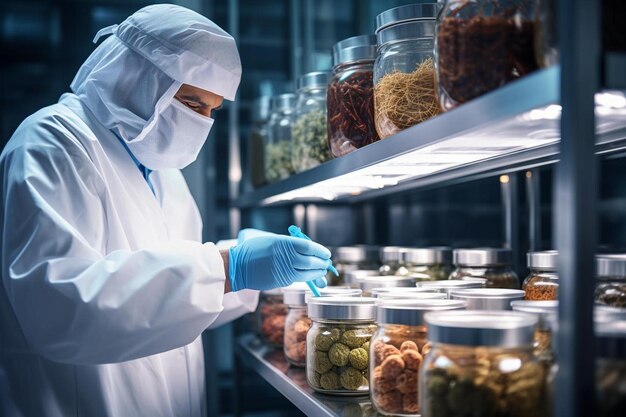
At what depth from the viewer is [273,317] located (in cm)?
180

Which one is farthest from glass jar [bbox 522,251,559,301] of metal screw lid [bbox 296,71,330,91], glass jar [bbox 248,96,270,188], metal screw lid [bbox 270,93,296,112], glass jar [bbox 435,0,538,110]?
glass jar [bbox 248,96,270,188]

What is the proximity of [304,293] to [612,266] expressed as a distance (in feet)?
2.42

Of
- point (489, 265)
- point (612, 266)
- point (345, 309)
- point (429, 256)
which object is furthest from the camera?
point (429, 256)

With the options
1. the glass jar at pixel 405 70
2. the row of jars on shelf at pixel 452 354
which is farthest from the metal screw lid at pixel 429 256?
the glass jar at pixel 405 70

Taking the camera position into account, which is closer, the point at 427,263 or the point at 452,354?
the point at 452,354

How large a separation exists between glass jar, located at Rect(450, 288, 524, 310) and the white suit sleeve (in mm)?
494

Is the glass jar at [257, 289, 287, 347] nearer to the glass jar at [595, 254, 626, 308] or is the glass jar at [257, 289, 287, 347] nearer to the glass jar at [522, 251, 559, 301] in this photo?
the glass jar at [522, 251, 559, 301]

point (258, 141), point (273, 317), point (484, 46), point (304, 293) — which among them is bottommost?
point (273, 317)

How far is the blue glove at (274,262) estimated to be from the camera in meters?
1.31

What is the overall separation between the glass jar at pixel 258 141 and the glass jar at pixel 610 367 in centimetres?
166

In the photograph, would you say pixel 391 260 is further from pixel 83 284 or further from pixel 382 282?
pixel 83 284

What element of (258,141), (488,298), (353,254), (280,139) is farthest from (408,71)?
(258,141)

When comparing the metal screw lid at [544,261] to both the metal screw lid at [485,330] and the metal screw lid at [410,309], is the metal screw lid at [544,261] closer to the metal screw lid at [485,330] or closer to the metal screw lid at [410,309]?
the metal screw lid at [410,309]

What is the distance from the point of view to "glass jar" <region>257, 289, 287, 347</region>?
1771mm
